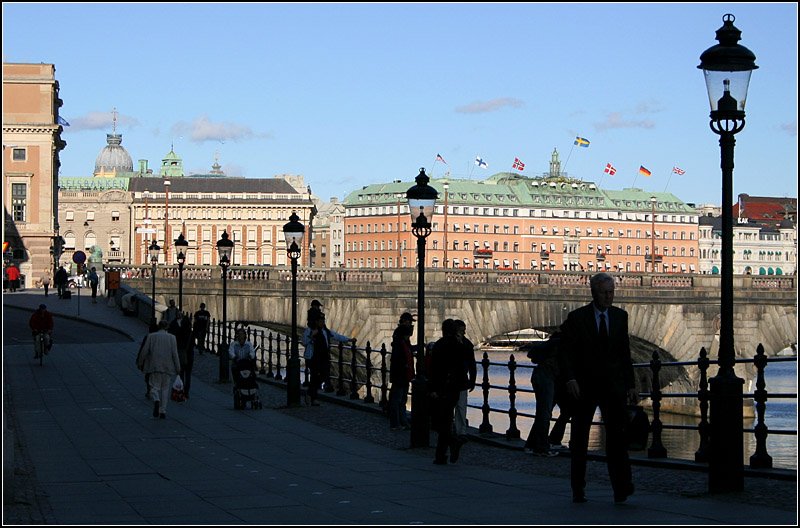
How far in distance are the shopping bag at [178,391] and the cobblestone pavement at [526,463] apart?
5.17ft

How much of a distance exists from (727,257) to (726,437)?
5.37 feet

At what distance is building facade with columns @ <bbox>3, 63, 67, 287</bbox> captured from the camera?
336 ft

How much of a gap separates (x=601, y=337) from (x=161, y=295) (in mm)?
51773

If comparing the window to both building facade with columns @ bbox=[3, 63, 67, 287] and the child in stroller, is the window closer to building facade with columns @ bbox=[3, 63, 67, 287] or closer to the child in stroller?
building facade with columns @ bbox=[3, 63, 67, 287]

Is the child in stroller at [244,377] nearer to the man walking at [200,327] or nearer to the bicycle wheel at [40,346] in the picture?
the bicycle wheel at [40,346]

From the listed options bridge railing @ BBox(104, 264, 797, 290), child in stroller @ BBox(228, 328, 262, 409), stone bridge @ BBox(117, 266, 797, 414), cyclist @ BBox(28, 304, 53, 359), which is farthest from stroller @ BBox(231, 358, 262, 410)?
bridge railing @ BBox(104, 264, 797, 290)

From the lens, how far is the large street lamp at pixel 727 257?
1410 centimetres

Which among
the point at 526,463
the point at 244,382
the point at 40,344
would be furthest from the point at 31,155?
the point at 526,463

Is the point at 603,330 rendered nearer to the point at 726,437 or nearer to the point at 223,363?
the point at 726,437

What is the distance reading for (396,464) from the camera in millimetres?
18312

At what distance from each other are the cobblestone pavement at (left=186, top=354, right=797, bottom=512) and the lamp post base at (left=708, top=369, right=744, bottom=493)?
0.45 ft

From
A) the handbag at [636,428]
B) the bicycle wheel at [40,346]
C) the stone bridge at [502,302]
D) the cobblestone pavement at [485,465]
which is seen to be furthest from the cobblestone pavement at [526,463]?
the stone bridge at [502,302]

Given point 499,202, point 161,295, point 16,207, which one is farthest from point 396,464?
point 499,202

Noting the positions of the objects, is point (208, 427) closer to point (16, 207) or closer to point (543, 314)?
point (543, 314)
